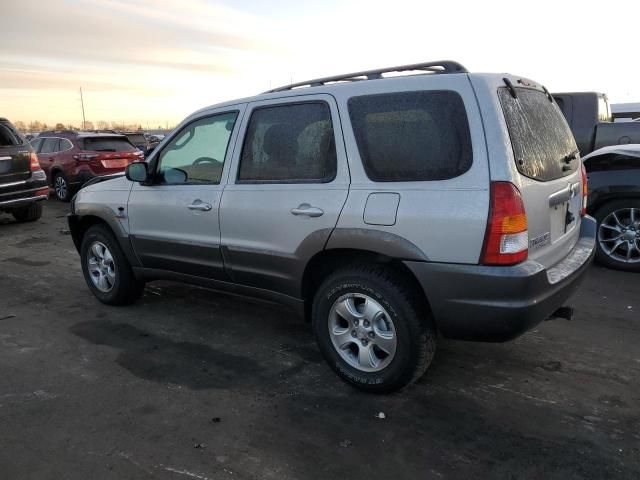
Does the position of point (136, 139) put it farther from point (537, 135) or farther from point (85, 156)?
point (537, 135)

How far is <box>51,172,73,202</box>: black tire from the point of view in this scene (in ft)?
41.2

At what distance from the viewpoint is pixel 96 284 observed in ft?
16.2

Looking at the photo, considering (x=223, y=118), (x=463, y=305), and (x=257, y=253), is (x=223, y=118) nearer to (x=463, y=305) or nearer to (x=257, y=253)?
(x=257, y=253)

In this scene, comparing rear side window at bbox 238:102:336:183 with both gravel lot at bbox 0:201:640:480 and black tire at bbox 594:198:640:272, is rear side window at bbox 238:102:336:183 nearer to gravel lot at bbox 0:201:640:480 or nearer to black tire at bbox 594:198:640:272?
gravel lot at bbox 0:201:640:480

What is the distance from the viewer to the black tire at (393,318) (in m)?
2.91

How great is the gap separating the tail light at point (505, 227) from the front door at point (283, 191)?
87 cm

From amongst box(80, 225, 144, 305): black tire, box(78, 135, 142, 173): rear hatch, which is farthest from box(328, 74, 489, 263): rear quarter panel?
box(78, 135, 142, 173): rear hatch

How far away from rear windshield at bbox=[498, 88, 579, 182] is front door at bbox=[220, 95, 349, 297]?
960mm

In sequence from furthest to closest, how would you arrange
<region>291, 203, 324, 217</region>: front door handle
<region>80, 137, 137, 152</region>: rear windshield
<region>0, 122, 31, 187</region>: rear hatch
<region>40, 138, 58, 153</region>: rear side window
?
<region>40, 138, 58, 153</region>: rear side window, <region>80, 137, 137, 152</region>: rear windshield, <region>0, 122, 31, 187</region>: rear hatch, <region>291, 203, 324, 217</region>: front door handle

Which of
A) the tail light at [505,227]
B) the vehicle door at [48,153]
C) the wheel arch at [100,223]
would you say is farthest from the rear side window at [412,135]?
the vehicle door at [48,153]

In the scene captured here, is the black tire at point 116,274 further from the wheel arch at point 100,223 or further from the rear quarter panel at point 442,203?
the rear quarter panel at point 442,203

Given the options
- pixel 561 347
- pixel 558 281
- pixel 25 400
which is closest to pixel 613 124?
pixel 561 347

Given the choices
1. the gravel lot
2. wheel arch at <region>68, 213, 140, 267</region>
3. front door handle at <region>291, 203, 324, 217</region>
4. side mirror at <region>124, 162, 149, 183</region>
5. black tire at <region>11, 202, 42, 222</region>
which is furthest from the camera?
black tire at <region>11, 202, 42, 222</region>

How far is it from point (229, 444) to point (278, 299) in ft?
3.73
